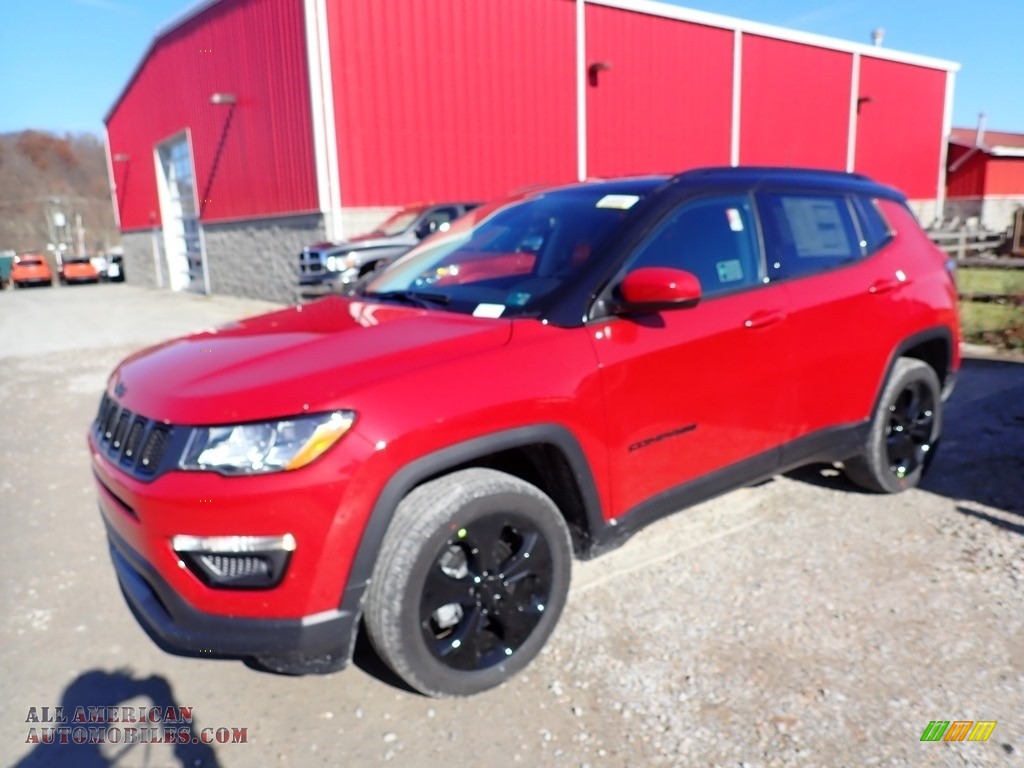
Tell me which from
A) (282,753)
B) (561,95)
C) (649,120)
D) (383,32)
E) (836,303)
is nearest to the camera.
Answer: (282,753)

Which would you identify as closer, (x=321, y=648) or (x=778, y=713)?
(x=321, y=648)

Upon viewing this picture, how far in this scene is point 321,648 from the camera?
7.36 feet

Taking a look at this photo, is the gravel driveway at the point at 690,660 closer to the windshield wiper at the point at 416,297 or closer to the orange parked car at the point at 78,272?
the windshield wiper at the point at 416,297

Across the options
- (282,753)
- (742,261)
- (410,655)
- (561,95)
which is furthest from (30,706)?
(561,95)

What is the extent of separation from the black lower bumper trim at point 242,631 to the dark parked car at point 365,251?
8488 millimetres

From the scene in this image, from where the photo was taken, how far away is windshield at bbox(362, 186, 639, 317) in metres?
3.01

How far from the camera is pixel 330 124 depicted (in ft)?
45.2

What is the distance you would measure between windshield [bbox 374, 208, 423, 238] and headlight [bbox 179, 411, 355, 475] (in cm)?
985

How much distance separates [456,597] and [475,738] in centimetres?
44

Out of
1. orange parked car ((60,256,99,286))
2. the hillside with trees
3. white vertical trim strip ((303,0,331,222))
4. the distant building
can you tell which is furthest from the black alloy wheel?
the hillside with trees

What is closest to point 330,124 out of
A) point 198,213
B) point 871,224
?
point 198,213

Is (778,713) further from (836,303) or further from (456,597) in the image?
(836,303)

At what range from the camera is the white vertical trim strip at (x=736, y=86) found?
19531mm

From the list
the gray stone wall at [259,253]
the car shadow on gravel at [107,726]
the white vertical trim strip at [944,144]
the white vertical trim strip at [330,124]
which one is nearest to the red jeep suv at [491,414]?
the car shadow on gravel at [107,726]
